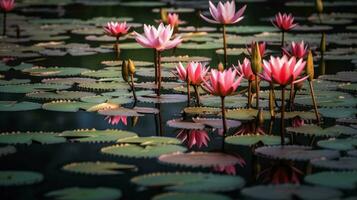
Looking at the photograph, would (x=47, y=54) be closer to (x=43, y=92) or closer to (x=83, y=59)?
(x=83, y=59)

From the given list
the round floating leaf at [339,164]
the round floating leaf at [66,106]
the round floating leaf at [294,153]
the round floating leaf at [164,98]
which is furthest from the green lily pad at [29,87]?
the round floating leaf at [339,164]

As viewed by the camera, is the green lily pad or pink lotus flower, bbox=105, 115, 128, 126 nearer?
pink lotus flower, bbox=105, 115, 128, 126

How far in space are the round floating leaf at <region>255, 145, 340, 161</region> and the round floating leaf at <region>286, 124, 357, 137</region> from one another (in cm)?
28

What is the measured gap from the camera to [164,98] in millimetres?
4523

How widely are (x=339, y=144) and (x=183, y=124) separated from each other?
0.87m

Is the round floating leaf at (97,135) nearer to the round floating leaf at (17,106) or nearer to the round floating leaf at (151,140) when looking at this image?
the round floating leaf at (151,140)

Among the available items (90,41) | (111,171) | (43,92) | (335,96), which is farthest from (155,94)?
(90,41)

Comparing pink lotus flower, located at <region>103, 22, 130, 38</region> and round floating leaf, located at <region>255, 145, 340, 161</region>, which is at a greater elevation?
→ pink lotus flower, located at <region>103, 22, 130, 38</region>

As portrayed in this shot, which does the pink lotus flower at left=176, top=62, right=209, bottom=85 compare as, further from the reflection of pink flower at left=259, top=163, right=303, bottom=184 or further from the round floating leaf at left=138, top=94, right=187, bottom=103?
the reflection of pink flower at left=259, top=163, right=303, bottom=184

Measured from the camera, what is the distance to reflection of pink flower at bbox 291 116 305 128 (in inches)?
151

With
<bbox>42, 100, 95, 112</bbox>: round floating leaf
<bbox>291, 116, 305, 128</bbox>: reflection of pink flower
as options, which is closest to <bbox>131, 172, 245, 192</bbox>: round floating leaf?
<bbox>291, 116, 305, 128</bbox>: reflection of pink flower

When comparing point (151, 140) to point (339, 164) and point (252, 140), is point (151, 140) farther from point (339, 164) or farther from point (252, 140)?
point (339, 164)

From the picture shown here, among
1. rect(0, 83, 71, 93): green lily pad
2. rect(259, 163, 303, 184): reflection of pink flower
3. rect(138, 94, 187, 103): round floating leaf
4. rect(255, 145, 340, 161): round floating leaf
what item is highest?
rect(0, 83, 71, 93): green lily pad

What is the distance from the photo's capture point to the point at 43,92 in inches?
185
